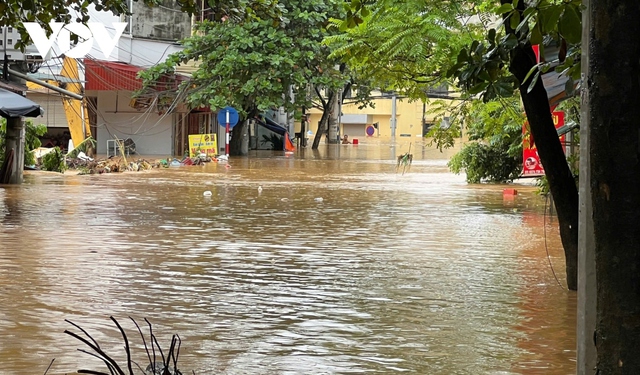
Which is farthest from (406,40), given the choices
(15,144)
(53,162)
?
(53,162)

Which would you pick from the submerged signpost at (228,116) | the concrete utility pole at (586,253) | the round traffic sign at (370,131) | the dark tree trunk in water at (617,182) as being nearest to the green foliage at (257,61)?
the submerged signpost at (228,116)

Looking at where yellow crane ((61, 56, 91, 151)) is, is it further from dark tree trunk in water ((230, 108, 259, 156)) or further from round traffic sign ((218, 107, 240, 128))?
dark tree trunk in water ((230, 108, 259, 156))

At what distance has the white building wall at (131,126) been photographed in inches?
1473

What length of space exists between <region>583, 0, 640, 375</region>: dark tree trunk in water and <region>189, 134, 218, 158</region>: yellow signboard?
30.8 m

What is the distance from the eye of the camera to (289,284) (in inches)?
348

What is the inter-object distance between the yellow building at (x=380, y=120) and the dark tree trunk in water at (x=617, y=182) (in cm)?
8983

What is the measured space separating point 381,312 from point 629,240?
4.52m

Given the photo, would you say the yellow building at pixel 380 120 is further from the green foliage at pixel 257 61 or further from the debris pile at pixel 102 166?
the debris pile at pixel 102 166

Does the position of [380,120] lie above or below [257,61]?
below

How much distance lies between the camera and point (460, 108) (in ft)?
51.0

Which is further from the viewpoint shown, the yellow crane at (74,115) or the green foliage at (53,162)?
the yellow crane at (74,115)

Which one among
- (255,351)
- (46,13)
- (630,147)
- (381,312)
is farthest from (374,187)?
(630,147)

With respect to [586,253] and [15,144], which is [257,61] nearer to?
[15,144]

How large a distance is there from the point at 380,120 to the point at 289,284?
291ft
